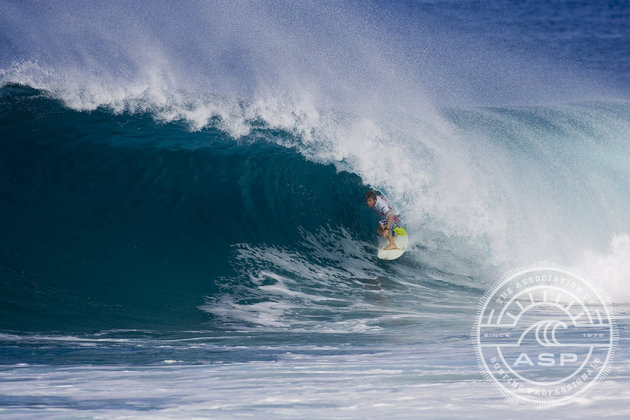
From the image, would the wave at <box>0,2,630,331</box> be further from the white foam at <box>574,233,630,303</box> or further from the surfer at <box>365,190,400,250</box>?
the surfer at <box>365,190,400,250</box>

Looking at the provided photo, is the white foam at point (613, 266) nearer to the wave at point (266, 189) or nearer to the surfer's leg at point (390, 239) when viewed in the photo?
the wave at point (266, 189)

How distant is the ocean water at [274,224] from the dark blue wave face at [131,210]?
0.03 metres

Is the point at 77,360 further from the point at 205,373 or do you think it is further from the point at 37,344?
the point at 205,373

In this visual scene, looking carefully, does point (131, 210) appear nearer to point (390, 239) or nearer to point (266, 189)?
point (266, 189)

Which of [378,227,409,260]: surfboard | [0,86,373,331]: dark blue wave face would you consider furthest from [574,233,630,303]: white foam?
[0,86,373,331]: dark blue wave face

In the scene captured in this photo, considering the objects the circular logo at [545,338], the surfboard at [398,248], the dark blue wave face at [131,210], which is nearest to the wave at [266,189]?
the dark blue wave face at [131,210]

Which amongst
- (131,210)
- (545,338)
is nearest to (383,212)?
(545,338)

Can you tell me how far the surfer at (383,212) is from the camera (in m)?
7.12

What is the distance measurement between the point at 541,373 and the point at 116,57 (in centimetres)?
1020

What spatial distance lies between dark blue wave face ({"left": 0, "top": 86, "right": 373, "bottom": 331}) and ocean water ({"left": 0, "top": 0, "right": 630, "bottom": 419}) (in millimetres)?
29

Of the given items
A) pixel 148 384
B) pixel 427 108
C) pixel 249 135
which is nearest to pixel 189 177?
pixel 249 135

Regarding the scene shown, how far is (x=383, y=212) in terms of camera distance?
744 cm

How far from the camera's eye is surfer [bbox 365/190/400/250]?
280 inches

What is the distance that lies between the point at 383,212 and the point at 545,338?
2853 millimetres
